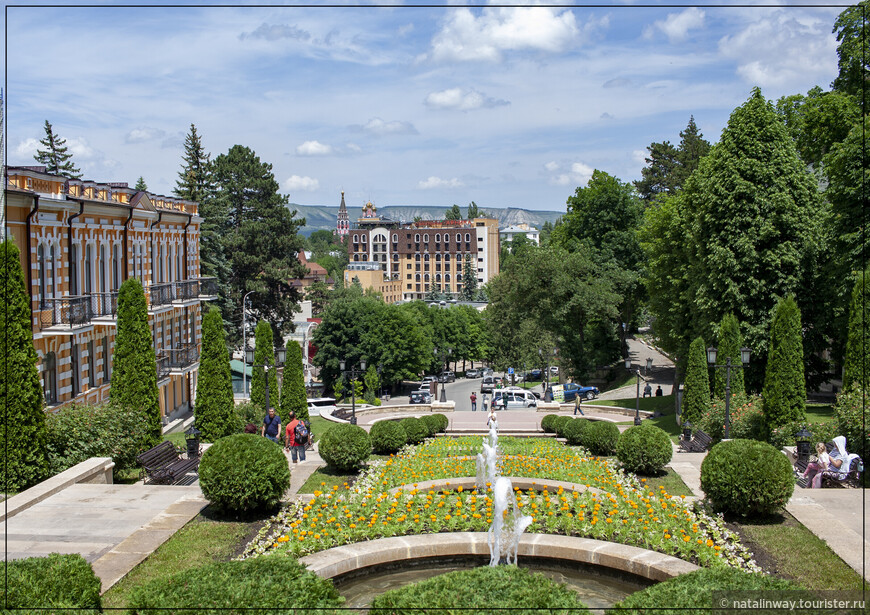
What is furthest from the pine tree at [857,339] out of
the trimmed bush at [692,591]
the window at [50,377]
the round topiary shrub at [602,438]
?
the window at [50,377]

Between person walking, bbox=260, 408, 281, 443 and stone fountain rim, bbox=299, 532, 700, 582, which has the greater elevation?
person walking, bbox=260, 408, 281, 443

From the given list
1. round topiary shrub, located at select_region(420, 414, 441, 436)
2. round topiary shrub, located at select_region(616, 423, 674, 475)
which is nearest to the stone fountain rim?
round topiary shrub, located at select_region(616, 423, 674, 475)

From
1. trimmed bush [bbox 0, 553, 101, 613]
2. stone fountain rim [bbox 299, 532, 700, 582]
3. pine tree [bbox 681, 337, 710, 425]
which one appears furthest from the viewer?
pine tree [bbox 681, 337, 710, 425]

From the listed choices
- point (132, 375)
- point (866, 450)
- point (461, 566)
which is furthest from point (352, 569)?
point (866, 450)

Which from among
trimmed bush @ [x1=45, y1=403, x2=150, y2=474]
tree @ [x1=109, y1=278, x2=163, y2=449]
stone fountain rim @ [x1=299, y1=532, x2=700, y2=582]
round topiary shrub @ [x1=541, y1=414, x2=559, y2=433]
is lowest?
round topiary shrub @ [x1=541, y1=414, x2=559, y2=433]

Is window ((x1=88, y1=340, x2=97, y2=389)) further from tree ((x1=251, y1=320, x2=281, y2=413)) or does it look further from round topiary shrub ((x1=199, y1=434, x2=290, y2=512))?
round topiary shrub ((x1=199, y1=434, x2=290, y2=512))

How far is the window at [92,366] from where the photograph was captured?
2619cm

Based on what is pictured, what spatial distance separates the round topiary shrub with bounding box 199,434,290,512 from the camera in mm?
13023

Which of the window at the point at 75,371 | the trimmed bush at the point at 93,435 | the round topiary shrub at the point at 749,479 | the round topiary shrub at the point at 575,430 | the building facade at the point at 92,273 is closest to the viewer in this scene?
the round topiary shrub at the point at 749,479

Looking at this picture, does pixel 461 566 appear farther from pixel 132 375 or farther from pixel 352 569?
pixel 132 375

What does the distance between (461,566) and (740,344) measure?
59.3ft

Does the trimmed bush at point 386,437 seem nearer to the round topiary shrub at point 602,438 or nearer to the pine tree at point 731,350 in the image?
the round topiary shrub at point 602,438

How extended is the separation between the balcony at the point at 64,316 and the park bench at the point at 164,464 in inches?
254

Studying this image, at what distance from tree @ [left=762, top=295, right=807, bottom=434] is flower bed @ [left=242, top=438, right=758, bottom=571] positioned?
629 cm
